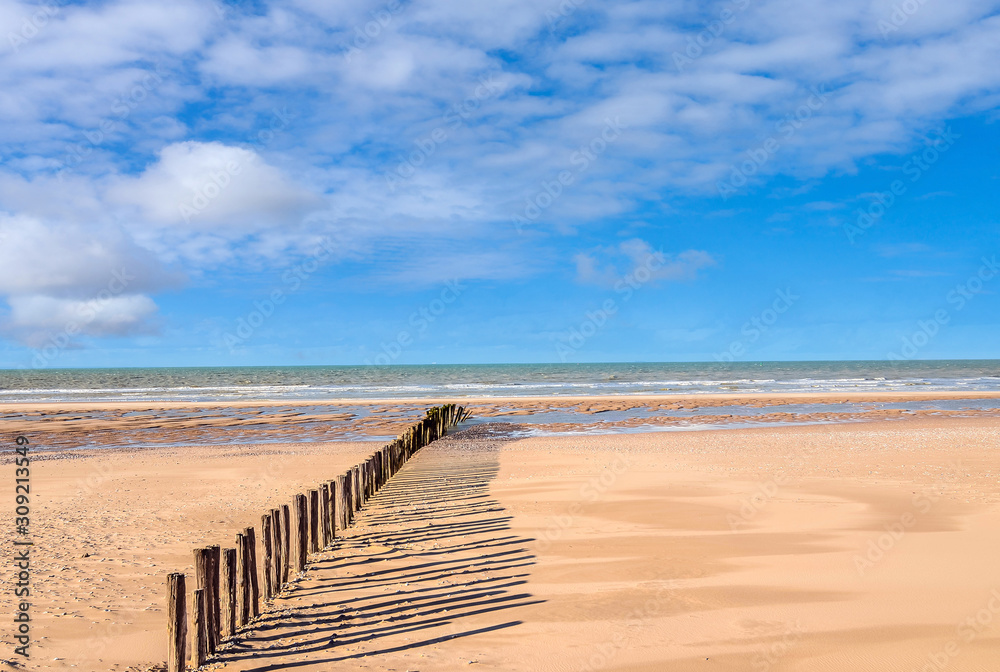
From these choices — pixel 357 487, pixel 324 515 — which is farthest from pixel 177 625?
pixel 357 487

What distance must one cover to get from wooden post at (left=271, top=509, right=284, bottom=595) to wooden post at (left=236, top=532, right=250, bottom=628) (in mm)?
766

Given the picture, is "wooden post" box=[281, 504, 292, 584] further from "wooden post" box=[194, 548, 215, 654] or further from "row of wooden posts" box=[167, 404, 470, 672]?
"wooden post" box=[194, 548, 215, 654]

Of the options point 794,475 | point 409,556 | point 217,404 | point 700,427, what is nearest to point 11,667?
point 409,556

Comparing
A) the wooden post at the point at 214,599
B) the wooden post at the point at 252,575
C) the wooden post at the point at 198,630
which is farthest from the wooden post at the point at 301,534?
the wooden post at the point at 198,630

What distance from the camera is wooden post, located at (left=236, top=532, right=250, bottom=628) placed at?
21.5 feet

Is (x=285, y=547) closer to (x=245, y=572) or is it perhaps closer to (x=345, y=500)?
(x=245, y=572)

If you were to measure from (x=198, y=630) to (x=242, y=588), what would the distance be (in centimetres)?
86

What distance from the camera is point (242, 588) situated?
21.6ft

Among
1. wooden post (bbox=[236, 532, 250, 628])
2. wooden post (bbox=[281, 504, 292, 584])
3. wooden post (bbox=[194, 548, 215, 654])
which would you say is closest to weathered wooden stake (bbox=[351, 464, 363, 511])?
wooden post (bbox=[281, 504, 292, 584])

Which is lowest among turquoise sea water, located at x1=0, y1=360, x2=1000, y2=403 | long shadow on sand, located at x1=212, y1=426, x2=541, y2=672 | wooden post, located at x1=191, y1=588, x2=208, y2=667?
long shadow on sand, located at x1=212, y1=426, x2=541, y2=672

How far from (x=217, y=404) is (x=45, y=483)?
30154mm

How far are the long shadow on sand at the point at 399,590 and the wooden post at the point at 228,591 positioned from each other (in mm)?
177

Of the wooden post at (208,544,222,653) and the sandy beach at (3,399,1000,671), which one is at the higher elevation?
the wooden post at (208,544,222,653)

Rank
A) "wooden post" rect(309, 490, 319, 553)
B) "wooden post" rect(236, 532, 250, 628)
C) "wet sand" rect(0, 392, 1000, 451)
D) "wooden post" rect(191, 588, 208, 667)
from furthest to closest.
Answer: "wet sand" rect(0, 392, 1000, 451)
"wooden post" rect(309, 490, 319, 553)
"wooden post" rect(236, 532, 250, 628)
"wooden post" rect(191, 588, 208, 667)
